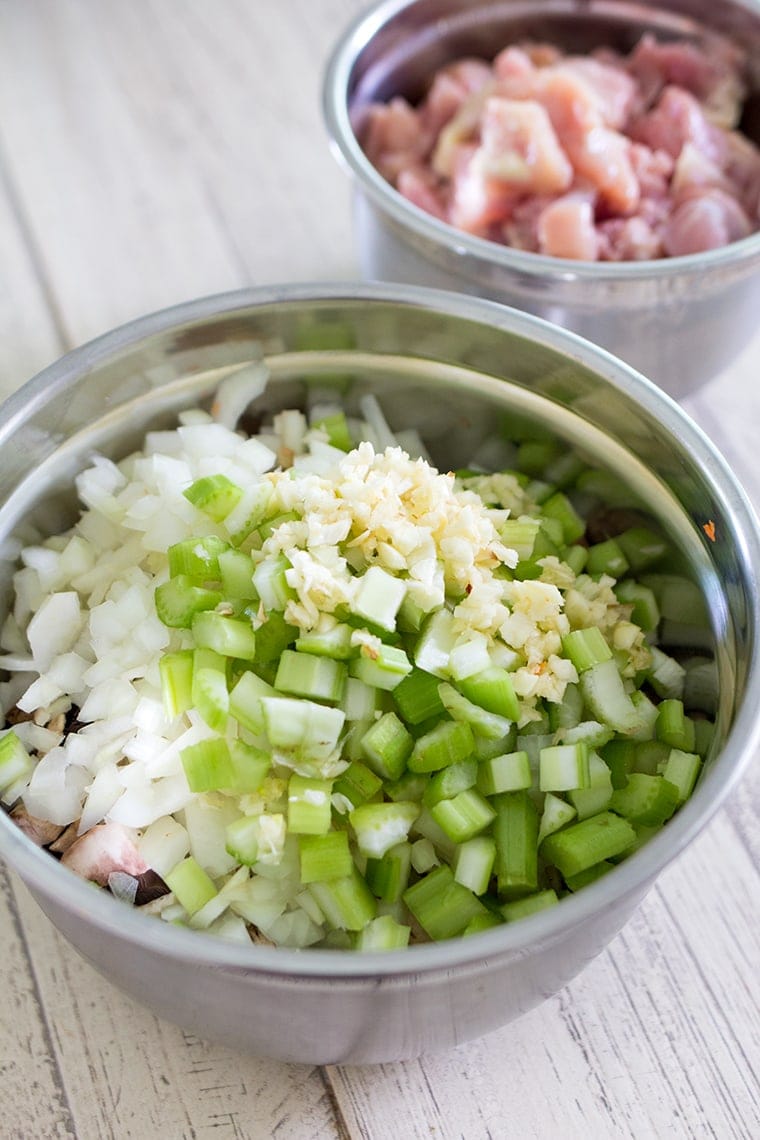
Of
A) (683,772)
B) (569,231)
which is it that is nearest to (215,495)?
(683,772)

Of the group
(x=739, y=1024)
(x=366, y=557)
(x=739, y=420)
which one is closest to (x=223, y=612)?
(x=366, y=557)

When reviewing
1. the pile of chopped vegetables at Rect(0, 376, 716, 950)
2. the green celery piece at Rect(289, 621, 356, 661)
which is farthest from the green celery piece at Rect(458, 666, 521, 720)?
the green celery piece at Rect(289, 621, 356, 661)

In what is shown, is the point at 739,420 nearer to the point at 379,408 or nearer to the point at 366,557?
the point at 379,408

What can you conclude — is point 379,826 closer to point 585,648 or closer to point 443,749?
point 443,749

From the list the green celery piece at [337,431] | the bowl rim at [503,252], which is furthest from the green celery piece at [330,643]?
the bowl rim at [503,252]

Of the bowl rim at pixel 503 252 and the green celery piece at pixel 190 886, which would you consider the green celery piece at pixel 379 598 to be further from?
the bowl rim at pixel 503 252

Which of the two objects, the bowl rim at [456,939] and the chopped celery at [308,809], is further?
the chopped celery at [308,809]
